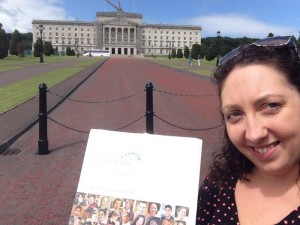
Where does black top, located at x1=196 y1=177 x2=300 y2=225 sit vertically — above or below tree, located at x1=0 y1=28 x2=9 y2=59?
below

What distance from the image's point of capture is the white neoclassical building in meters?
155

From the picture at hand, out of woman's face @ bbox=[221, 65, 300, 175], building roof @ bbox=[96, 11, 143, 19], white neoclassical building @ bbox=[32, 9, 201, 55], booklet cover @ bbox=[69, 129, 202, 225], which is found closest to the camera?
woman's face @ bbox=[221, 65, 300, 175]

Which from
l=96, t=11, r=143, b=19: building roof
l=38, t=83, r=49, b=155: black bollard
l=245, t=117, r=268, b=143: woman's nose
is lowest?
l=38, t=83, r=49, b=155: black bollard

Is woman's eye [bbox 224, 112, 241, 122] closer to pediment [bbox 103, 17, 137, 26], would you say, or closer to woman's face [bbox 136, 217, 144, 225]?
woman's face [bbox 136, 217, 144, 225]

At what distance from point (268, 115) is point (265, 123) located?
30 mm

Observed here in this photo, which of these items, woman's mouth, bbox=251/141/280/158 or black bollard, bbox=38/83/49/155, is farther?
black bollard, bbox=38/83/49/155

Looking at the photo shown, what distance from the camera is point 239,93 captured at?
56.7 inches

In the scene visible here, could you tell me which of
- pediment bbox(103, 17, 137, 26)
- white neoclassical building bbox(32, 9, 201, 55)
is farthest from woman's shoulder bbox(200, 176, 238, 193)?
pediment bbox(103, 17, 137, 26)

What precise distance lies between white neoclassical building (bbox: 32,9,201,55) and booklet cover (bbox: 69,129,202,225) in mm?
154096

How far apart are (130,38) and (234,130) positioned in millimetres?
158325

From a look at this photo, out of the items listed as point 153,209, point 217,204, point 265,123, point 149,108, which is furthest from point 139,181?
point 149,108

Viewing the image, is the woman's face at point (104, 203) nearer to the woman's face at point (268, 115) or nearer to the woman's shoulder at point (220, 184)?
the woman's shoulder at point (220, 184)

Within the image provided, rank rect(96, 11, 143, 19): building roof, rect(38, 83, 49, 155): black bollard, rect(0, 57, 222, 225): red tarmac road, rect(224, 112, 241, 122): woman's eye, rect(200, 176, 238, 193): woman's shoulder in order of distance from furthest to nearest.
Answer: rect(96, 11, 143, 19): building roof < rect(38, 83, 49, 155): black bollard < rect(0, 57, 222, 225): red tarmac road < rect(200, 176, 238, 193): woman's shoulder < rect(224, 112, 241, 122): woman's eye

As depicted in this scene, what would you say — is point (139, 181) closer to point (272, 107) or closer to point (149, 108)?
point (272, 107)
